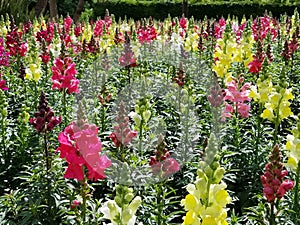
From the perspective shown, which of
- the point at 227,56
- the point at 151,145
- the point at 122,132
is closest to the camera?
the point at 122,132

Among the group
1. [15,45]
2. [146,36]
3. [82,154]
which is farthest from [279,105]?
[15,45]

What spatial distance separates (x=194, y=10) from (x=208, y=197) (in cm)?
2434

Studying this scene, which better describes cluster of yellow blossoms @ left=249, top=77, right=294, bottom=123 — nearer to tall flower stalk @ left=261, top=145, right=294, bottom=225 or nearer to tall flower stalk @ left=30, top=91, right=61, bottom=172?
tall flower stalk @ left=261, top=145, right=294, bottom=225

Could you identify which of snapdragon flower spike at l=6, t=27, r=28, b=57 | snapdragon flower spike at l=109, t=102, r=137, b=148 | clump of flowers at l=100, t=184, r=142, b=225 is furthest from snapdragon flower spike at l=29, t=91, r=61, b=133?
snapdragon flower spike at l=6, t=27, r=28, b=57

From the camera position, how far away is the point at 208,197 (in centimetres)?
253

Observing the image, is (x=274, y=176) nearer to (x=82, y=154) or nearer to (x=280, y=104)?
(x=82, y=154)

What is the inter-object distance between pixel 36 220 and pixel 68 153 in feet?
3.51

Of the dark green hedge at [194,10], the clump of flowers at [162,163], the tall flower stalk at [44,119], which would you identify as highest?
the tall flower stalk at [44,119]

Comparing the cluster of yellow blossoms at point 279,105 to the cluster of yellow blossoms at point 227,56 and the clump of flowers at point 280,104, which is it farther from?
the cluster of yellow blossoms at point 227,56

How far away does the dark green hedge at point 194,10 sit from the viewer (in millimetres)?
24484

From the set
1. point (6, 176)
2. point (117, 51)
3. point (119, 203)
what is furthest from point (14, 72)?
point (119, 203)

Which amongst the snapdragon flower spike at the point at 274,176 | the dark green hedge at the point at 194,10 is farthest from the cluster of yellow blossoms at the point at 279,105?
the dark green hedge at the point at 194,10

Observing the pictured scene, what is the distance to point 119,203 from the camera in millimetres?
2463

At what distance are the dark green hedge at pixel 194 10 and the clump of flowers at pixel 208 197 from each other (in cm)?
2215
